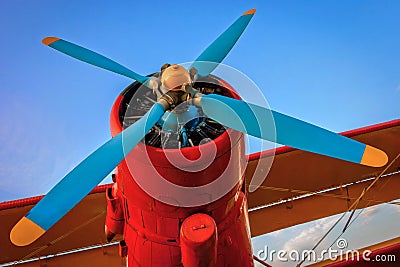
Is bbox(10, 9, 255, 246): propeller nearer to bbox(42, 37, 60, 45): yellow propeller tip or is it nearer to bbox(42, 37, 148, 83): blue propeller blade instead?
bbox(42, 37, 148, 83): blue propeller blade

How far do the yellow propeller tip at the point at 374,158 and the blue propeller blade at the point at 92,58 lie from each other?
1.59 meters

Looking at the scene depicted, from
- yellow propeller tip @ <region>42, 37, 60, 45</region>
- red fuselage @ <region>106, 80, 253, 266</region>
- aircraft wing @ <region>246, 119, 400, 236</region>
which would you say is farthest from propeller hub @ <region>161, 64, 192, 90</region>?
aircraft wing @ <region>246, 119, 400, 236</region>

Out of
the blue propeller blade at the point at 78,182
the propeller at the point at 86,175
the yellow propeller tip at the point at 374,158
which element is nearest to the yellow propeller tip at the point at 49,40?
the propeller at the point at 86,175

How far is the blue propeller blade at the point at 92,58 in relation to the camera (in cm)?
357

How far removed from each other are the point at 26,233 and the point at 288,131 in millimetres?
1585

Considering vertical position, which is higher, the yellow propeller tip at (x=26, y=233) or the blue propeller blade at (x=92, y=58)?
the blue propeller blade at (x=92, y=58)

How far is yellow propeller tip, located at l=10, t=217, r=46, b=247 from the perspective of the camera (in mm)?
2596

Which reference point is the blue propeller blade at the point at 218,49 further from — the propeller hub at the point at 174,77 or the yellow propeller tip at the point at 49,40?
the yellow propeller tip at the point at 49,40

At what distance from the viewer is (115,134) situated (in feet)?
10.7

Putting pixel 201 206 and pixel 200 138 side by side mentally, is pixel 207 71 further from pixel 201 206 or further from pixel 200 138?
pixel 201 206

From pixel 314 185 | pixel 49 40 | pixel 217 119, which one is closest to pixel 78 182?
pixel 217 119

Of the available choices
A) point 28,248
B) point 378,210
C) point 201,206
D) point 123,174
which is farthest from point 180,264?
point 378,210

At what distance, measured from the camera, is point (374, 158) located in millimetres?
2744

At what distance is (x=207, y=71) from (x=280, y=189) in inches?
119
